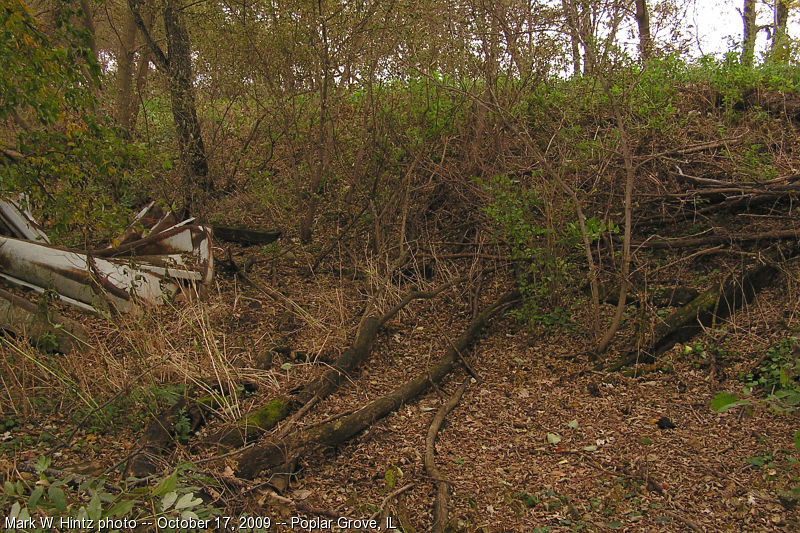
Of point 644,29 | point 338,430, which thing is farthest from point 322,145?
point 338,430

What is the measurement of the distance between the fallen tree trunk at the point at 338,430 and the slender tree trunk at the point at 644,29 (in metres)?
2.56

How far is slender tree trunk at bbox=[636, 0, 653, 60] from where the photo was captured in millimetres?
4527

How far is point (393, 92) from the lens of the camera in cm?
702

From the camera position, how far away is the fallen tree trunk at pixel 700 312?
480 cm

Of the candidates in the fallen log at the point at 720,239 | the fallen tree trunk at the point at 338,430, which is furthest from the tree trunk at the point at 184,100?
the fallen log at the point at 720,239

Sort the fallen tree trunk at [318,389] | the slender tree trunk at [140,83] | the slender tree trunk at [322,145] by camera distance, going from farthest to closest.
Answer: the slender tree trunk at [140,83] → the slender tree trunk at [322,145] → the fallen tree trunk at [318,389]

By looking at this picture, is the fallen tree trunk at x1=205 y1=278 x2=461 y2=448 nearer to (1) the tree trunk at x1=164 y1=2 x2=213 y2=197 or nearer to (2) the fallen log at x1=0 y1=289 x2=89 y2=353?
(2) the fallen log at x1=0 y1=289 x2=89 y2=353

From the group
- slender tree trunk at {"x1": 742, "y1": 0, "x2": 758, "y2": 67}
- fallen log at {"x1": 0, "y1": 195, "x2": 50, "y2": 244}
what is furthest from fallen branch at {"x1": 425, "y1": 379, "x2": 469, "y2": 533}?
slender tree trunk at {"x1": 742, "y1": 0, "x2": 758, "y2": 67}

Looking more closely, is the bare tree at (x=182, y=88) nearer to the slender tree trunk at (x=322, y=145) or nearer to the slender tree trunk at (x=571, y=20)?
the slender tree trunk at (x=322, y=145)

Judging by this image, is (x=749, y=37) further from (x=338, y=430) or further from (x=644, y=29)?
(x=338, y=430)

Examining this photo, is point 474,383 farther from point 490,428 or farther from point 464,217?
point 464,217

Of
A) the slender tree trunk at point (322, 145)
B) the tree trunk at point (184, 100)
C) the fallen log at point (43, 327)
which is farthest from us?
the tree trunk at point (184, 100)

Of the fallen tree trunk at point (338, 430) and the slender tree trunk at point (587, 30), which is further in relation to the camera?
the slender tree trunk at point (587, 30)

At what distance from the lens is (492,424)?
14.6ft
